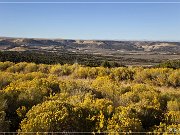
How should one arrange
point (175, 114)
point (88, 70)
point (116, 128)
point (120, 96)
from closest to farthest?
point (116, 128) → point (175, 114) → point (120, 96) → point (88, 70)

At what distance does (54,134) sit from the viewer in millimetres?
8523

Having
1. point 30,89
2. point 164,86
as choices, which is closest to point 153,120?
point 30,89

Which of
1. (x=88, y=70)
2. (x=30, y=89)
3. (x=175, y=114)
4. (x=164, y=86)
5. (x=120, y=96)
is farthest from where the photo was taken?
(x=88, y=70)

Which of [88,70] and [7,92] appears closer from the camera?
[7,92]

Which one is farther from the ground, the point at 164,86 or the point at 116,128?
the point at 116,128

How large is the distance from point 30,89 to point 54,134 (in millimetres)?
3590

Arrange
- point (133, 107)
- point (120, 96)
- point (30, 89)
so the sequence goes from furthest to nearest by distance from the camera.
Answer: point (120, 96)
point (30, 89)
point (133, 107)

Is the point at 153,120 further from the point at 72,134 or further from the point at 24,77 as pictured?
the point at 24,77

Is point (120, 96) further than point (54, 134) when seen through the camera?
Yes

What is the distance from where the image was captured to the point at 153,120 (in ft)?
33.4

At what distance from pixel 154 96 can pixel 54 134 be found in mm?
5955

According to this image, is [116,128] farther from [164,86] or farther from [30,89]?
[164,86]

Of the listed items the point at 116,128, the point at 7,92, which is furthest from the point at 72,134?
the point at 7,92

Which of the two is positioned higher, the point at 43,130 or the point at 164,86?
the point at 43,130
